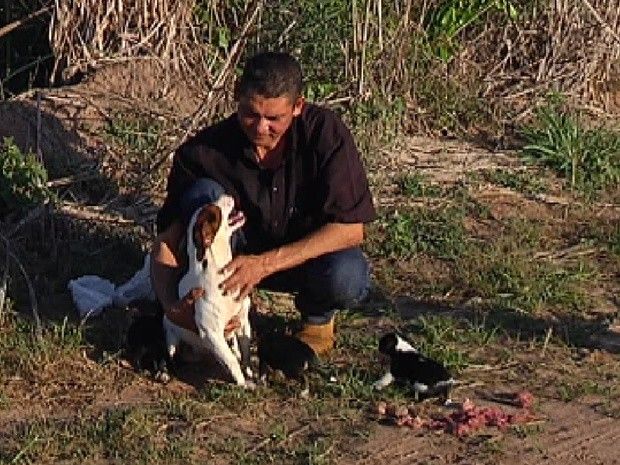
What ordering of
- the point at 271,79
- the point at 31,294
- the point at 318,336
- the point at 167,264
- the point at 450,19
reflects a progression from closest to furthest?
the point at 271,79, the point at 167,264, the point at 318,336, the point at 31,294, the point at 450,19

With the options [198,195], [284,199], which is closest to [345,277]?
[284,199]

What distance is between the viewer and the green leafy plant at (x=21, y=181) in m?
6.75

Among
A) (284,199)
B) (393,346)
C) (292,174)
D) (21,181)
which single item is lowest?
(393,346)

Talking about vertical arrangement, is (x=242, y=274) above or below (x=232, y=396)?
above

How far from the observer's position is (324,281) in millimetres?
5535

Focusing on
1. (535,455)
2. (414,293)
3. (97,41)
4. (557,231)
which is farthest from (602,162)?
(535,455)

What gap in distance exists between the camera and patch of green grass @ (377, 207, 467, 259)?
22.2 ft

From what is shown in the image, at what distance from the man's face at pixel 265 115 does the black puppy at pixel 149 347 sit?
2.64 ft

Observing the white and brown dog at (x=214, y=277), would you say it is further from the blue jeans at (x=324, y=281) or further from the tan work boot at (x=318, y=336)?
the tan work boot at (x=318, y=336)

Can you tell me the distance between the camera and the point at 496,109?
28.3ft

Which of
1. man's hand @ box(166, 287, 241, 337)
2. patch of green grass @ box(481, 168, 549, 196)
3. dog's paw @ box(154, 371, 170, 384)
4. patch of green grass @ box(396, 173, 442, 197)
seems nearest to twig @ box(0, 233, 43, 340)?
dog's paw @ box(154, 371, 170, 384)

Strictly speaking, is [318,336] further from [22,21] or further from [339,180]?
[22,21]

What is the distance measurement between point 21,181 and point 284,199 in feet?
5.94

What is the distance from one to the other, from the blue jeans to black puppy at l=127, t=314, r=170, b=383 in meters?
0.42
